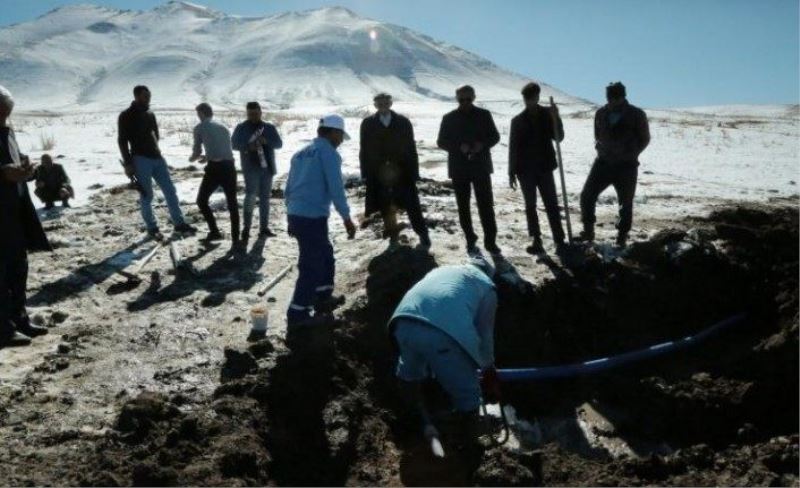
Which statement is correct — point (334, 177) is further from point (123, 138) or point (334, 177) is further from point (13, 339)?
point (123, 138)

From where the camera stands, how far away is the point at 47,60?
392 ft

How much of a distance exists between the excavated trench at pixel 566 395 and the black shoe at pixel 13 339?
1.60m

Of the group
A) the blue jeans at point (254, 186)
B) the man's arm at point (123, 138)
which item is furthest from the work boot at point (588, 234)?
the man's arm at point (123, 138)

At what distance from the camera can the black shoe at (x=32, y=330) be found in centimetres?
530

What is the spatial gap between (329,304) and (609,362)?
8.53 feet

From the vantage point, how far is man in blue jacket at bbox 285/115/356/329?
5148mm

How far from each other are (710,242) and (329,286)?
439 centimetres

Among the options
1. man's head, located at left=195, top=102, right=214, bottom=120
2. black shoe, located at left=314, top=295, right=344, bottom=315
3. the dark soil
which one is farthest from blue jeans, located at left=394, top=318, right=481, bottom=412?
man's head, located at left=195, top=102, right=214, bottom=120

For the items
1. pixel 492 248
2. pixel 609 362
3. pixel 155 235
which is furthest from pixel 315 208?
pixel 155 235

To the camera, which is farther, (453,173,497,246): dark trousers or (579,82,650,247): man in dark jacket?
(453,173,497,246): dark trousers

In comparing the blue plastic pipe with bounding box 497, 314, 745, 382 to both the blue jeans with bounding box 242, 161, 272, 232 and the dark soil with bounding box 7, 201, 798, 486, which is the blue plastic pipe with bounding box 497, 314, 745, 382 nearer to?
the dark soil with bounding box 7, 201, 798, 486

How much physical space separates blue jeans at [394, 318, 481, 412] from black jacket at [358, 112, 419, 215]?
3103 mm

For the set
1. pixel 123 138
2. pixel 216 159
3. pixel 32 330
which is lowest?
pixel 32 330

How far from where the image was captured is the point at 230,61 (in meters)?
123
